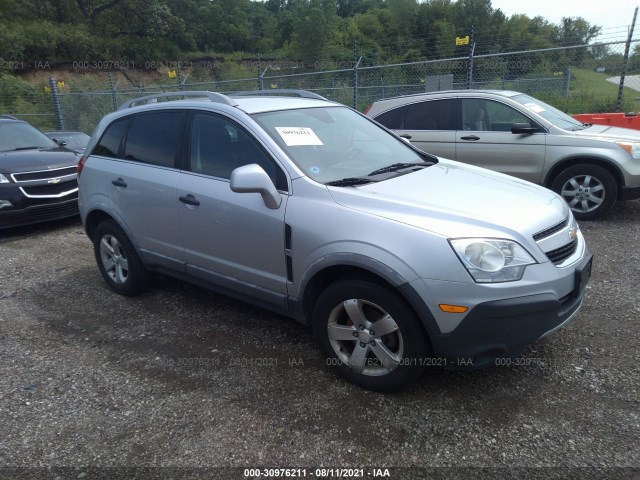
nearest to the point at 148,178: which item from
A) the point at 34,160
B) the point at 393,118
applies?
the point at 34,160

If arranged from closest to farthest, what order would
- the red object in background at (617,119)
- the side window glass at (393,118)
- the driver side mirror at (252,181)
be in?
1. the driver side mirror at (252,181)
2. the side window glass at (393,118)
3. the red object in background at (617,119)


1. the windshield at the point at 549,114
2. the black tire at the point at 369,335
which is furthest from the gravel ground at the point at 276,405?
the windshield at the point at 549,114

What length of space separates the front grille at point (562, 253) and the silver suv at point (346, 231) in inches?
0.5

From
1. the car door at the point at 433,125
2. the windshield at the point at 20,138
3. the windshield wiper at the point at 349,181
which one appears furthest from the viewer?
the windshield at the point at 20,138

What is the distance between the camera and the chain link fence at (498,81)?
10438 millimetres

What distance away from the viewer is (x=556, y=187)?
6.24 metres

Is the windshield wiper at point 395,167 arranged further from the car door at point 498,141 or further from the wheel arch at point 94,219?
the car door at point 498,141

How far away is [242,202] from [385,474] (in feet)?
6.17

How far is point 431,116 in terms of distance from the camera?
23.4 feet

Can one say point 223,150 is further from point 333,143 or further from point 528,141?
point 528,141

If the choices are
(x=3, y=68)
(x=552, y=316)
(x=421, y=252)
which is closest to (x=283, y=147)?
(x=421, y=252)

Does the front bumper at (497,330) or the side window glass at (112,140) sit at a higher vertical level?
the side window glass at (112,140)

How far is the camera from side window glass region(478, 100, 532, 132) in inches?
257

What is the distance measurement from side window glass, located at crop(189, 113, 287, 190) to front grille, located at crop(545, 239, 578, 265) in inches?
64.9
